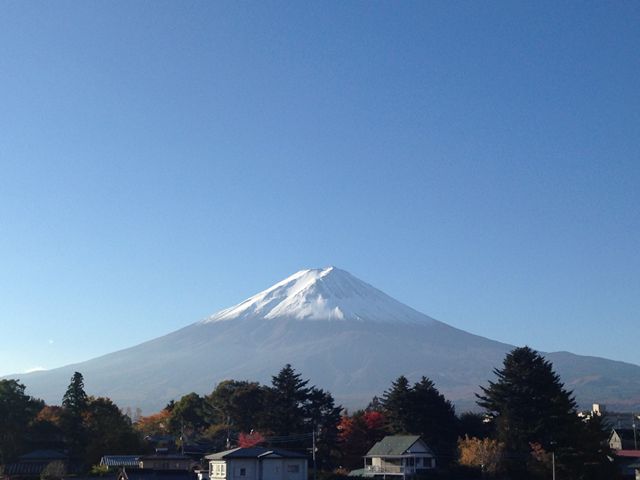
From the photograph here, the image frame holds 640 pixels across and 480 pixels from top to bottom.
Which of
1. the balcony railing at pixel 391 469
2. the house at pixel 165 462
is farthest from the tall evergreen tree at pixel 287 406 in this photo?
the house at pixel 165 462

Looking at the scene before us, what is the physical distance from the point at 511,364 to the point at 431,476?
11133 mm

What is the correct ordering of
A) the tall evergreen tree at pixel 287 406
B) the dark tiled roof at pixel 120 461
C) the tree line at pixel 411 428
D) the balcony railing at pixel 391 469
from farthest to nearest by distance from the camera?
the tall evergreen tree at pixel 287 406 → the balcony railing at pixel 391 469 → the dark tiled roof at pixel 120 461 → the tree line at pixel 411 428

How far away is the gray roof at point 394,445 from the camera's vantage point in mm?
62531

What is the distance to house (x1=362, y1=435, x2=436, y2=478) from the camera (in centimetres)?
6211

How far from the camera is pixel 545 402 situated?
203 feet

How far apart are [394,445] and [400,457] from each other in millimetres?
1772

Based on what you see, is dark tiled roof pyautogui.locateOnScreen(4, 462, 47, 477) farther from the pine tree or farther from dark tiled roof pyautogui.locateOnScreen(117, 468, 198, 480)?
the pine tree

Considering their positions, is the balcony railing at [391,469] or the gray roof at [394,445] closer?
the balcony railing at [391,469]

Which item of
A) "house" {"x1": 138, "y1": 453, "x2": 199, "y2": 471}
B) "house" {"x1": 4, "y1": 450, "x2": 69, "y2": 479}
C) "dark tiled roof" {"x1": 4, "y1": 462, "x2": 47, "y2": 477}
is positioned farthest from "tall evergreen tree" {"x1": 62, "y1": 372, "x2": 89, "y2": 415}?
"house" {"x1": 138, "y1": 453, "x2": 199, "y2": 471}

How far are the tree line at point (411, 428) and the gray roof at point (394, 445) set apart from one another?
3.12 meters

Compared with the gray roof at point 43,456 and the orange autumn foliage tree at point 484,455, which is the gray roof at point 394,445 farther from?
the gray roof at point 43,456

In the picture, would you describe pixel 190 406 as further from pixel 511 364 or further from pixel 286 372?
pixel 511 364

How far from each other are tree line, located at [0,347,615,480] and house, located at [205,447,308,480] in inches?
214

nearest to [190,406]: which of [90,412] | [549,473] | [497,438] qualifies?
[90,412]
